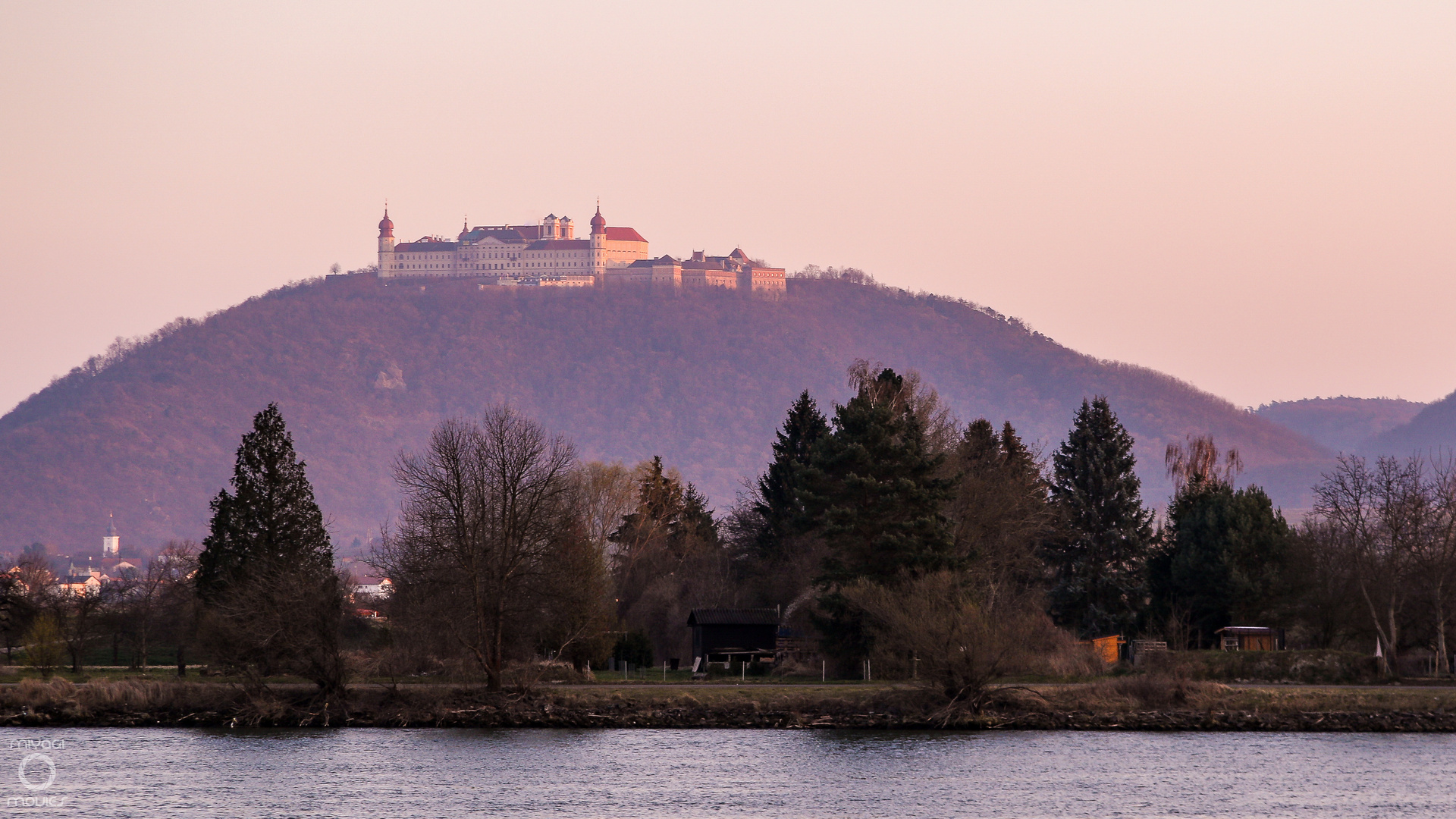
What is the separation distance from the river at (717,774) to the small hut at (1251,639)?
45.7 feet

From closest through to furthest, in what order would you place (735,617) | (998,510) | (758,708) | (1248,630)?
(758,708), (1248,630), (735,617), (998,510)

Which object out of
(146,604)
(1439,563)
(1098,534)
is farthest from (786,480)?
(146,604)

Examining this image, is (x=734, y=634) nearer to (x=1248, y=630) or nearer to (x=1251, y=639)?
(x=1248, y=630)

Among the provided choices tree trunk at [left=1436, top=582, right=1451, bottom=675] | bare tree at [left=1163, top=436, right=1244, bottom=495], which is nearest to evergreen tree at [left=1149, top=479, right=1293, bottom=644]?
tree trunk at [left=1436, top=582, right=1451, bottom=675]

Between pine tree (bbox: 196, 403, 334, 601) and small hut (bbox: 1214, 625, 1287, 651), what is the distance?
3346cm

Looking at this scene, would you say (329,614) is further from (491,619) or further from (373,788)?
(373,788)

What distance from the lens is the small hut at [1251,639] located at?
197 ft

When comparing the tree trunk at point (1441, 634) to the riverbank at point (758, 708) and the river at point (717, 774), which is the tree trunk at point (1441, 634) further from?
the river at point (717, 774)

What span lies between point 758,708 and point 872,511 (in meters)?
9.84

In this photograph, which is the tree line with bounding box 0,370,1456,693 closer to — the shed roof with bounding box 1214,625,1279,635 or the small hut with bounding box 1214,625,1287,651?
the shed roof with bounding box 1214,625,1279,635

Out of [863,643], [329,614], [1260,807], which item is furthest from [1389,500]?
[329,614]

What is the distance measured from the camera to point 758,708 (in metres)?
48.5

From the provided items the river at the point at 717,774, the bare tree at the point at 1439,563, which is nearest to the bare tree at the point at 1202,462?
the bare tree at the point at 1439,563

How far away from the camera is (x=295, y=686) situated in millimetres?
51531
